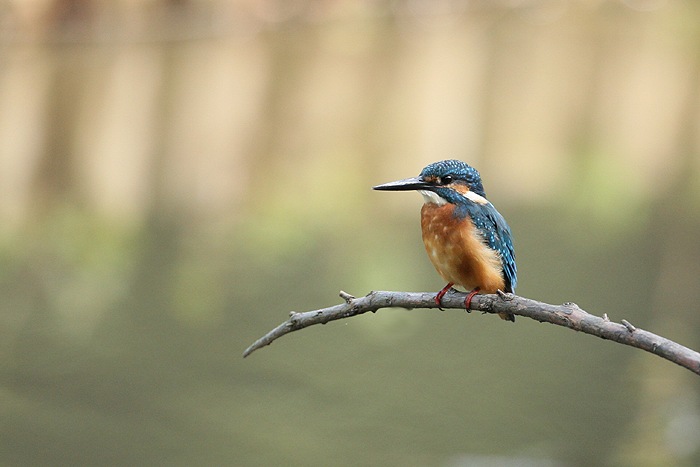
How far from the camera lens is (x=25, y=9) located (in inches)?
565

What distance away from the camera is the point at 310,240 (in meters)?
9.01

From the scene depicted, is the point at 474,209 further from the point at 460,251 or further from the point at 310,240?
the point at 310,240

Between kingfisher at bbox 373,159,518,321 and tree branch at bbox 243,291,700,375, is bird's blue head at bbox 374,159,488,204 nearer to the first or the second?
kingfisher at bbox 373,159,518,321

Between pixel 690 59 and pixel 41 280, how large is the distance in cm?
1175

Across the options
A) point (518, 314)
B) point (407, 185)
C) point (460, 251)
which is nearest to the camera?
point (518, 314)

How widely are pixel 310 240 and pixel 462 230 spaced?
610cm

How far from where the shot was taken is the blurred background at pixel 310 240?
6234mm

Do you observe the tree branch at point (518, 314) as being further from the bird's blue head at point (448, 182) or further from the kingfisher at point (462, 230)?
the bird's blue head at point (448, 182)

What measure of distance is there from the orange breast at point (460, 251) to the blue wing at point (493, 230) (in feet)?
0.07

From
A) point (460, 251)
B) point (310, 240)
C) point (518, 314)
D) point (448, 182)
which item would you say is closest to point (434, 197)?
point (448, 182)

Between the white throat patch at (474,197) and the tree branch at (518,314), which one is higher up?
the white throat patch at (474,197)

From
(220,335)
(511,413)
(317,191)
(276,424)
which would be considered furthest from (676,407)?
(317,191)

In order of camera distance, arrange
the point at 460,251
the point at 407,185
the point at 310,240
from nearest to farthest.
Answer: the point at 407,185
the point at 460,251
the point at 310,240

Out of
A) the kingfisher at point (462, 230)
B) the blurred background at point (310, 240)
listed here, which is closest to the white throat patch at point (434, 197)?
the kingfisher at point (462, 230)
